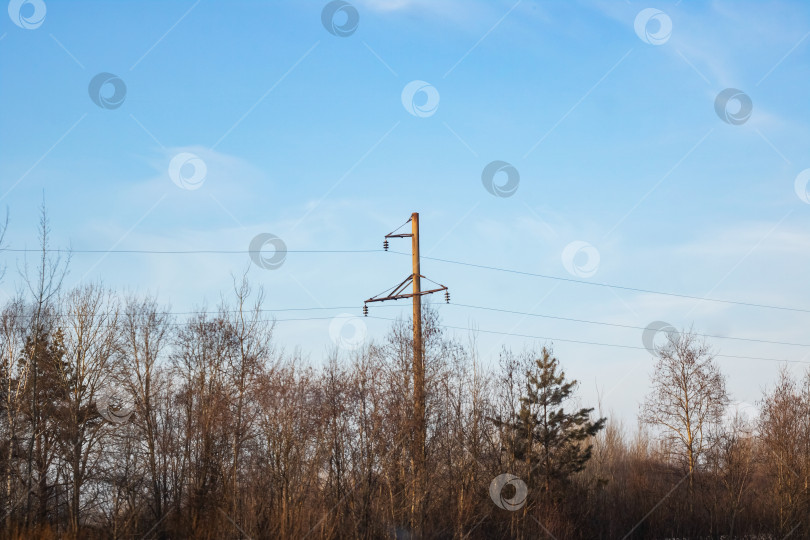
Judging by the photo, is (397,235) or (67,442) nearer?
(397,235)

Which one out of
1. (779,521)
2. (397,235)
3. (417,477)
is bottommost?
(779,521)

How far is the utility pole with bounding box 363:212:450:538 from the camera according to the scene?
19641 mm

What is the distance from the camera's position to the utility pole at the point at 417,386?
19.6 m

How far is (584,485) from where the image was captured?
117 ft

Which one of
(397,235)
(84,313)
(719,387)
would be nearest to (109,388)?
(84,313)

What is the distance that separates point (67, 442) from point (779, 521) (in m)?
29.5

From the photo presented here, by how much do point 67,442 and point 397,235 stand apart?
17348 millimetres

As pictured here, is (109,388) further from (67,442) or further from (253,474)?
(253,474)

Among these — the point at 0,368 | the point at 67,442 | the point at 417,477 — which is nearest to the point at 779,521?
the point at 417,477

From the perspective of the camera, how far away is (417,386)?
23.5 meters

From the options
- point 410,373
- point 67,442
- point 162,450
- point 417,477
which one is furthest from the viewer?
point 67,442

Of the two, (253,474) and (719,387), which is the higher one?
(719,387)

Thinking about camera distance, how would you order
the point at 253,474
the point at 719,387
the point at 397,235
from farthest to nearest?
the point at 719,387, the point at 397,235, the point at 253,474

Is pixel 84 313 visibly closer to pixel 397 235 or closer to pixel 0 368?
pixel 0 368
